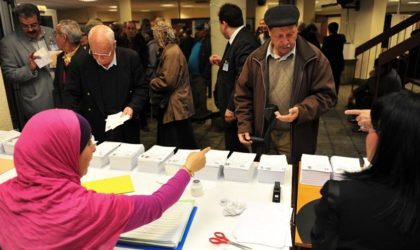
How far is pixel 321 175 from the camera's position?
1.66 meters

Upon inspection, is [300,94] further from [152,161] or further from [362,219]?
[362,219]

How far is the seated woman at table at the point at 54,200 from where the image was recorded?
99 centimetres

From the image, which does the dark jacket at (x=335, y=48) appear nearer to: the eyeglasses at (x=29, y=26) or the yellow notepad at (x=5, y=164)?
the eyeglasses at (x=29, y=26)

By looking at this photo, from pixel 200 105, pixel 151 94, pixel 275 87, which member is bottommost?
pixel 200 105

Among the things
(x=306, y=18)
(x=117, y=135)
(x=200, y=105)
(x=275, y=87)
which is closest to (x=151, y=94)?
(x=117, y=135)

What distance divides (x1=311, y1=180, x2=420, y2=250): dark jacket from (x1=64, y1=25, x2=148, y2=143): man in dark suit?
1721 mm

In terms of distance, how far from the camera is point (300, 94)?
6.92ft

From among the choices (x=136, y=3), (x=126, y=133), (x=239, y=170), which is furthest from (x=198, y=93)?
(x=136, y=3)

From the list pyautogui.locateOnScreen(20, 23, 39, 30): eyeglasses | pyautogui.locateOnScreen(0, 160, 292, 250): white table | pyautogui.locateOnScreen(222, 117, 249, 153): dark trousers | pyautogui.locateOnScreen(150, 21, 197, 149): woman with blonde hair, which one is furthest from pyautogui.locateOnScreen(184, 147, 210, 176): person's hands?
pyautogui.locateOnScreen(20, 23, 39, 30): eyeglasses

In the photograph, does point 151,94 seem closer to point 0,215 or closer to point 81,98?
point 81,98

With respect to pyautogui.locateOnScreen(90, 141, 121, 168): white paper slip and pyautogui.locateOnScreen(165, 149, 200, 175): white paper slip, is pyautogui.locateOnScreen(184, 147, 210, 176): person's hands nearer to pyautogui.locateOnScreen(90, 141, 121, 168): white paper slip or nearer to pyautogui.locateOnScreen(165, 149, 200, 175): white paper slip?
pyautogui.locateOnScreen(165, 149, 200, 175): white paper slip

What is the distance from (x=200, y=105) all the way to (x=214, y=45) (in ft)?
Result: 3.01

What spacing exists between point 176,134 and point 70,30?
1388 millimetres

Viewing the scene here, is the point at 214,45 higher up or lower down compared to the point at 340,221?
higher up
